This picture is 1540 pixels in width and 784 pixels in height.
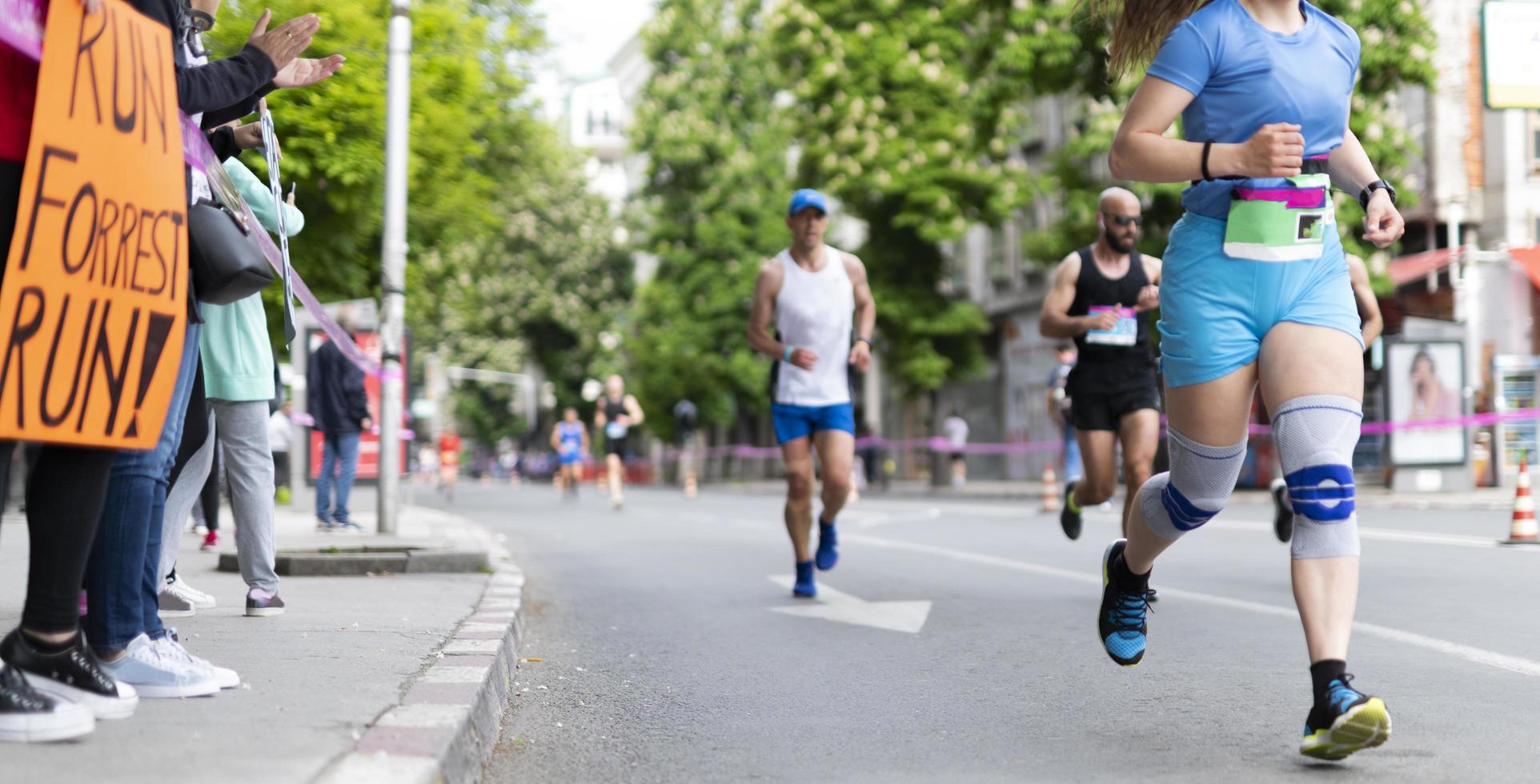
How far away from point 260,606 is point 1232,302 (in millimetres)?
3823

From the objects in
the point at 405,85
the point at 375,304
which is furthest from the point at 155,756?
the point at 375,304

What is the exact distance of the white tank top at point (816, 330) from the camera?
8430 mm

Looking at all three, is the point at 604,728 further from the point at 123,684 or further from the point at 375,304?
the point at 375,304

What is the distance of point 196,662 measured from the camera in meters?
4.28

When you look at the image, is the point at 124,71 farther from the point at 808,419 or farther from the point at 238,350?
the point at 808,419

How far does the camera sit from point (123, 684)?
3842 millimetres

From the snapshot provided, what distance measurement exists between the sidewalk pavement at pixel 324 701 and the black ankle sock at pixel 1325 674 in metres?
1.90

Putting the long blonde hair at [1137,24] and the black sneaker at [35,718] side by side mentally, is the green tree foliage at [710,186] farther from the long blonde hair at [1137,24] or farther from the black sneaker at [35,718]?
the black sneaker at [35,718]

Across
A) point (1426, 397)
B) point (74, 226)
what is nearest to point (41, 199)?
point (74, 226)

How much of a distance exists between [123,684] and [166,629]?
57 cm

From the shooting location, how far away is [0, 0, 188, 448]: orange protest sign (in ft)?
10.9


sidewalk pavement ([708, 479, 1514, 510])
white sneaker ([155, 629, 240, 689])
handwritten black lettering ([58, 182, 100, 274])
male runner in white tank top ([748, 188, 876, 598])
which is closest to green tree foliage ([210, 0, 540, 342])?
male runner in white tank top ([748, 188, 876, 598])

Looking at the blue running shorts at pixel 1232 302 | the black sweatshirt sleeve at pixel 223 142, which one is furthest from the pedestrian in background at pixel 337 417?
the blue running shorts at pixel 1232 302

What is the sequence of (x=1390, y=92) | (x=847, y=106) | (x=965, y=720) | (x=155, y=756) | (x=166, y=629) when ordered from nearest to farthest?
(x=155, y=756), (x=166, y=629), (x=965, y=720), (x=1390, y=92), (x=847, y=106)
